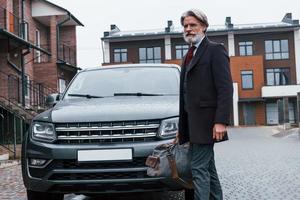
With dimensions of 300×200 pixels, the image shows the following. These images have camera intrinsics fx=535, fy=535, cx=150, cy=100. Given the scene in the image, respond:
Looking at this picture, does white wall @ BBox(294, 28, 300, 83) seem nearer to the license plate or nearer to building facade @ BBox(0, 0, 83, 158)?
building facade @ BBox(0, 0, 83, 158)

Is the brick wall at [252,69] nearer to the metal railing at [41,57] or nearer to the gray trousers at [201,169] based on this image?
the metal railing at [41,57]

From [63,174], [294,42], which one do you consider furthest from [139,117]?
[294,42]

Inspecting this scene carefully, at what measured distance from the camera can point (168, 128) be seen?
553 centimetres

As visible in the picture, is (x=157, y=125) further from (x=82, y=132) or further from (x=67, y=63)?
(x=67, y=63)

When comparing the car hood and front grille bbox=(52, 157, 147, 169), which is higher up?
the car hood

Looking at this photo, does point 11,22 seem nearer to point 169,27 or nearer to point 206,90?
point 206,90

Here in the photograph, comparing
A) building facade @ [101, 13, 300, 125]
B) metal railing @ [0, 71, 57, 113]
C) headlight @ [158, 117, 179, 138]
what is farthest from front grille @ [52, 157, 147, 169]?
building facade @ [101, 13, 300, 125]

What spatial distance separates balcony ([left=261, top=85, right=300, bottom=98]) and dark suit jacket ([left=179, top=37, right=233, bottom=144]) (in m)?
51.0

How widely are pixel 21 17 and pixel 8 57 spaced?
3.89 meters

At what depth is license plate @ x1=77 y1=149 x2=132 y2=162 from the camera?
537cm

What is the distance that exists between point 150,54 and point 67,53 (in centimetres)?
2709

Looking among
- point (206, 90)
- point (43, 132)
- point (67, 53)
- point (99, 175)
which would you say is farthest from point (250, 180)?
point (67, 53)

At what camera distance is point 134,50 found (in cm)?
6053

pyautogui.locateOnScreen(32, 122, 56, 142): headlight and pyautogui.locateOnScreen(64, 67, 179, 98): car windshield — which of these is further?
pyautogui.locateOnScreen(64, 67, 179, 98): car windshield
